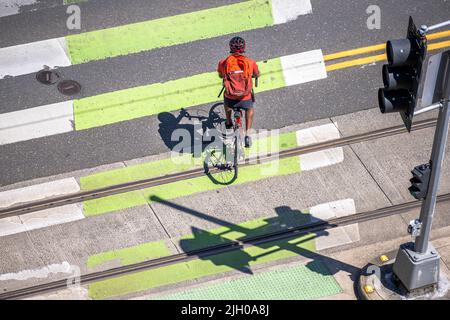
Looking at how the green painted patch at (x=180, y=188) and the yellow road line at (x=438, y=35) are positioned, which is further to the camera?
the yellow road line at (x=438, y=35)

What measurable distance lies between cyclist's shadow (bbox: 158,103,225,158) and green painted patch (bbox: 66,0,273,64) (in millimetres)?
1781

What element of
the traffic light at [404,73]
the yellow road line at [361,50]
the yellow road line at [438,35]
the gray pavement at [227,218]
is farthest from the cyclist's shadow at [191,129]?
the traffic light at [404,73]

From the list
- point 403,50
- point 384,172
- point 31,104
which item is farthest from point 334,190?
point 31,104

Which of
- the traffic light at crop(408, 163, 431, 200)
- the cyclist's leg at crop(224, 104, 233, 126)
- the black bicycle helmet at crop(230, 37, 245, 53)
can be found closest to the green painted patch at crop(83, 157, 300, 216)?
the cyclist's leg at crop(224, 104, 233, 126)

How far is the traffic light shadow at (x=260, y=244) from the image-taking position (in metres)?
11.5

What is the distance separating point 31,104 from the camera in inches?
553

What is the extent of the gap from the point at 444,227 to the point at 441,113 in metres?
3.20

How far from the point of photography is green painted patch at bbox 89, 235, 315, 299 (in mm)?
11391

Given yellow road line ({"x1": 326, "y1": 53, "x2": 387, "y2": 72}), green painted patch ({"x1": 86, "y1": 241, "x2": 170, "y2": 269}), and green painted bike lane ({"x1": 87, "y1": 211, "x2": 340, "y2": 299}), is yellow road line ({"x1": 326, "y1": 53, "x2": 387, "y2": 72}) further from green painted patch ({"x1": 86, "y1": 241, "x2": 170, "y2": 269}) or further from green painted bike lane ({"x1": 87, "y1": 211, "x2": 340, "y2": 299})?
green painted patch ({"x1": 86, "y1": 241, "x2": 170, "y2": 269})

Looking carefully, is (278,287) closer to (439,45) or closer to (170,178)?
(170,178)

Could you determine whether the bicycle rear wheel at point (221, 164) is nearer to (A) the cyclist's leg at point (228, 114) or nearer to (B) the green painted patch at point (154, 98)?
(A) the cyclist's leg at point (228, 114)

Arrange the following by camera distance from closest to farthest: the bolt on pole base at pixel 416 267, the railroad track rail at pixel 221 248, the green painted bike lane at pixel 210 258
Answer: the bolt on pole base at pixel 416 267 < the green painted bike lane at pixel 210 258 < the railroad track rail at pixel 221 248

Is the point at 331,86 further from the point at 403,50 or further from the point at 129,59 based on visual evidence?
the point at 403,50

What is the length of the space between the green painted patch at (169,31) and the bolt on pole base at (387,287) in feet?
19.1
